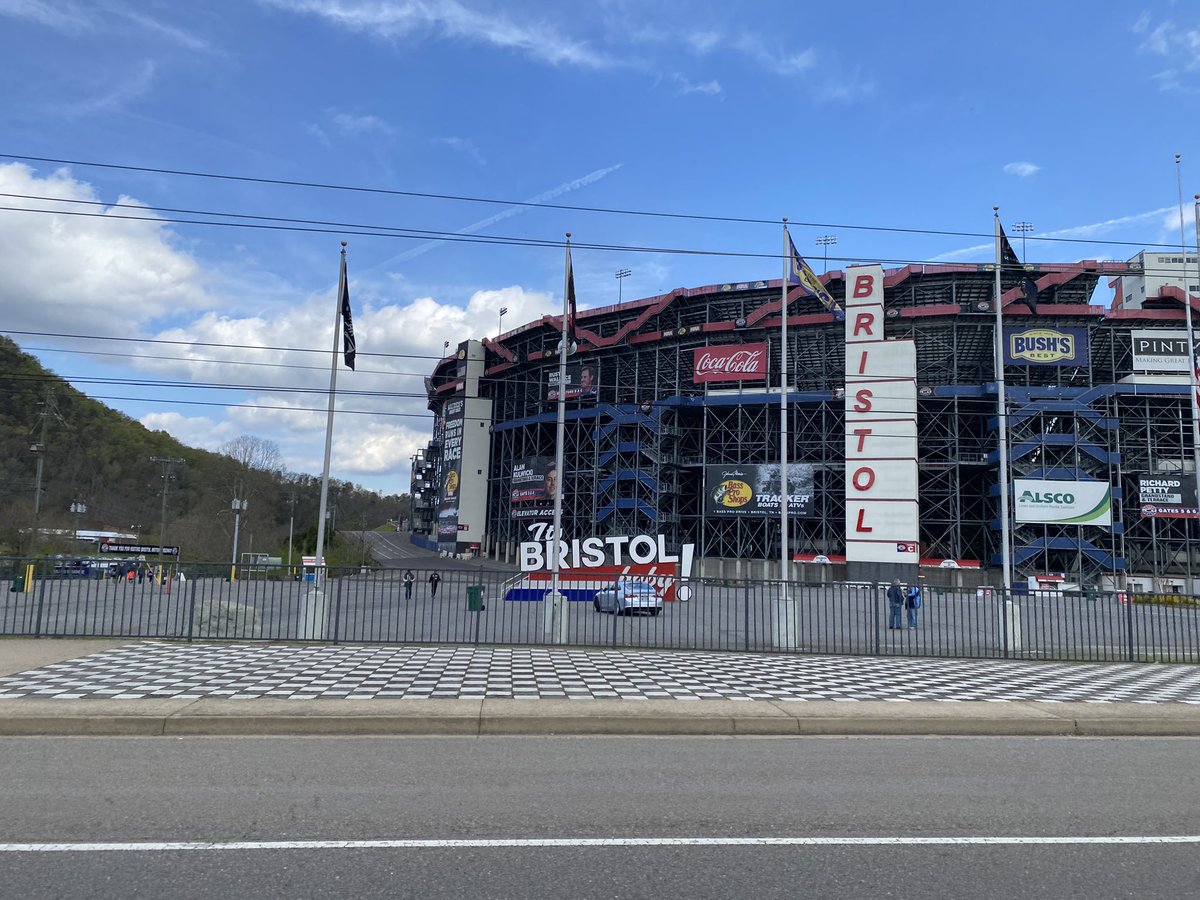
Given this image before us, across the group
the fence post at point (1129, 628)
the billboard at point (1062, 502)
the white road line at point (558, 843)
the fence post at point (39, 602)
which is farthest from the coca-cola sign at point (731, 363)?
the white road line at point (558, 843)

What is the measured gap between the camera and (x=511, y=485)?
7788 centimetres

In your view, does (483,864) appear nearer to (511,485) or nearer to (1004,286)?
(1004,286)

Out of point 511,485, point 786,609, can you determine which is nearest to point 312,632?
point 786,609

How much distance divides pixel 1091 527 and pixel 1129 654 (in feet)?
154

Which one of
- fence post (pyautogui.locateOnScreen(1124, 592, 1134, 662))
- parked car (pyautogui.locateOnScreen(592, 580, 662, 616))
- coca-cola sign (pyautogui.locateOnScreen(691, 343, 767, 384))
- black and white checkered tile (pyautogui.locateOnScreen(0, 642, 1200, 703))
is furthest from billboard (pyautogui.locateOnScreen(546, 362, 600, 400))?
black and white checkered tile (pyautogui.locateOnScreen(0, 642, 1200, 703))

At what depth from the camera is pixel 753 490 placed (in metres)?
63.3

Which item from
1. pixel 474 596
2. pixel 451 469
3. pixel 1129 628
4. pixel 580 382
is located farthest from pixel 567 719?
pixel 451 469

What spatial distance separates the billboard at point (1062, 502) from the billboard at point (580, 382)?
32.0 metres

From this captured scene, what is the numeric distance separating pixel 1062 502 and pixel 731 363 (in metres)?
24.4

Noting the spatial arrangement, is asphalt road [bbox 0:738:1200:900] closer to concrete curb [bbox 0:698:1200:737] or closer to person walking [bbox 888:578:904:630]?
concrete curb [bbox 0:698:1200:737]

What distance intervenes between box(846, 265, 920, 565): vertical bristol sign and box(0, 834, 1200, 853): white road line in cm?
5350

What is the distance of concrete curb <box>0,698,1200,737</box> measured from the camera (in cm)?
928

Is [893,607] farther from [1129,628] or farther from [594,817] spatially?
[594,817]

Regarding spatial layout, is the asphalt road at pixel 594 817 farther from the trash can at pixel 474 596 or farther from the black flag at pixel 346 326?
the black flag at pixel 346 326
